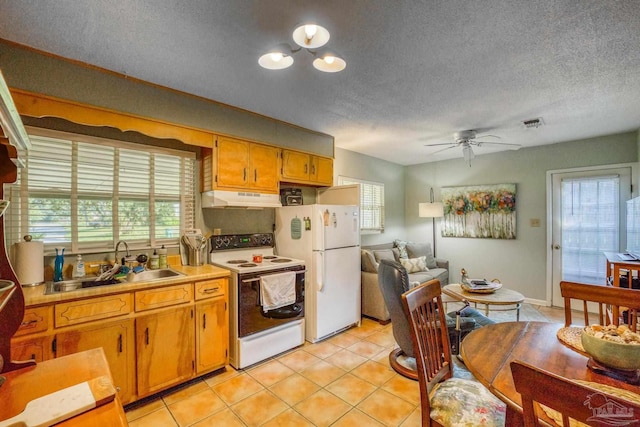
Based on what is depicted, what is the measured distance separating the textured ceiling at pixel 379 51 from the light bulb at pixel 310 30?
0.05 meters

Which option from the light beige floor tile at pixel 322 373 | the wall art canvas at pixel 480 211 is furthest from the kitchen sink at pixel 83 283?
the wall art canvas at pixel 480 211

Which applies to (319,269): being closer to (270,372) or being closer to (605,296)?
(270,372)

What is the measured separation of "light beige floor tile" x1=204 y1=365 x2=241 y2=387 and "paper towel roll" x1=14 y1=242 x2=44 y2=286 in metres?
1.47

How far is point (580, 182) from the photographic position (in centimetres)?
428

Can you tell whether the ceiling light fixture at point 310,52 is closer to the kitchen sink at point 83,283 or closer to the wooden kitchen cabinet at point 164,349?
the kitchen sink at point 83,283

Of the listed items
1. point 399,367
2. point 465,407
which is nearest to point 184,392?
point 399,367

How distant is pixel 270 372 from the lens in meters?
2.68

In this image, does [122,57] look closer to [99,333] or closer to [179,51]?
[179,51]

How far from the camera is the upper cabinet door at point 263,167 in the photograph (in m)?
3.13

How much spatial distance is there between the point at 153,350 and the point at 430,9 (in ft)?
9.41

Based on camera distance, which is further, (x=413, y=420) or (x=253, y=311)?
(x=253, y=311)

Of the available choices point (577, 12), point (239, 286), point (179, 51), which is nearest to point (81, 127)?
point (179, 51)

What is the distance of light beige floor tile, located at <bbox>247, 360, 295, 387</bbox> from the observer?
2555 mm

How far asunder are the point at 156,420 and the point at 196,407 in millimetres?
258
